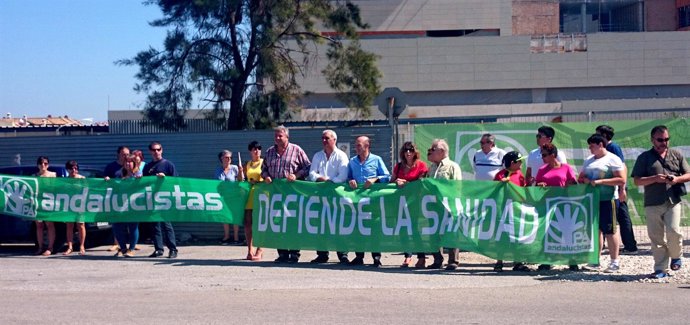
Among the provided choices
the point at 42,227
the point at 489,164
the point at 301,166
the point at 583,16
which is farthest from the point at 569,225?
the point at 583,16

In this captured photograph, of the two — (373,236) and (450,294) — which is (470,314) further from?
(373,236)

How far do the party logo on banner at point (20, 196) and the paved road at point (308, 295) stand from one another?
1.70 meters

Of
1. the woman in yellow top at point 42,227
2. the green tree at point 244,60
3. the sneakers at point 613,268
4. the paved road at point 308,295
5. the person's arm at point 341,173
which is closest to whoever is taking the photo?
the paved road at point 308,295

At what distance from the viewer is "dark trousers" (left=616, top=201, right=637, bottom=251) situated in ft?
41.3

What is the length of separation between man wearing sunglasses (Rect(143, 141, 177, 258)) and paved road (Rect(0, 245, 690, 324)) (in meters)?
0.67

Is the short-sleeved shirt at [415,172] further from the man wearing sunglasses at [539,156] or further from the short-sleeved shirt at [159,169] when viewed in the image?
the short-sleeved shirt at [159,169]

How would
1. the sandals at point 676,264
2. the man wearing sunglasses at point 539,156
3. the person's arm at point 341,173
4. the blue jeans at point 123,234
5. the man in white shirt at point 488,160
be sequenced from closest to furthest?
the sandals at point 676,264
the man wearing sunglasses at point 539,156
the man in white shirt at point 488,160
the person's arm at point 341,173
the blue jeans at point 123,234

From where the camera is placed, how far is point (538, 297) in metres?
9.43

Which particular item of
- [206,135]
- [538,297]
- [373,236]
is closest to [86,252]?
[206,135]

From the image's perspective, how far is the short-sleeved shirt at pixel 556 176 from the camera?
11.5m

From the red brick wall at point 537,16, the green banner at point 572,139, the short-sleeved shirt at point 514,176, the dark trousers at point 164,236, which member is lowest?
the dark trousers at point 164,236

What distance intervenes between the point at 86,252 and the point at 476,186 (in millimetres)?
6793

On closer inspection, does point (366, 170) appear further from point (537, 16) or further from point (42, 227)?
point (537, 16)

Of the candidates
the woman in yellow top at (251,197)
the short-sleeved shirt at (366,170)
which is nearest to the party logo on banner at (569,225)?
the short-sleeved shirt at (366,170)
